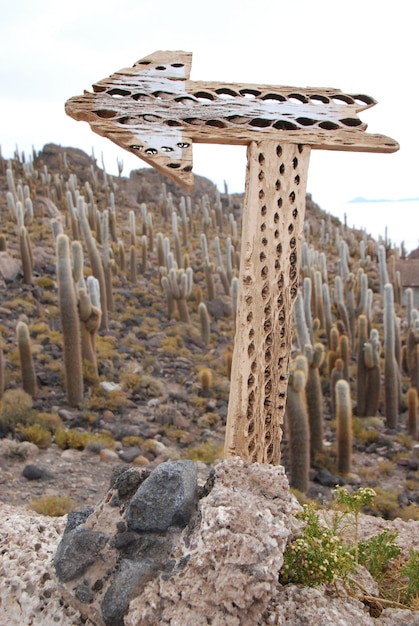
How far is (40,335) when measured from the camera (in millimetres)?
11844

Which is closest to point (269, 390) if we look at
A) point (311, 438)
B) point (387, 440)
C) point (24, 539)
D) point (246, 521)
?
point (246, 521)

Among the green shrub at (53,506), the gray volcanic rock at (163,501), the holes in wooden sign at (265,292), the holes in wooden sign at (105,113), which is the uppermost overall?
the holes in wooden sign at (105,113)

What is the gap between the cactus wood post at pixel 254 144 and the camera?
3615 millimetres

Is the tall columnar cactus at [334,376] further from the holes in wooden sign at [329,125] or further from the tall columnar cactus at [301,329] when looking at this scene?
the holes in wooden sign at [329,125]

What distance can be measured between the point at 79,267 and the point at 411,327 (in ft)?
22.4

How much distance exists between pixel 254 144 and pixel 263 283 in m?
0.88

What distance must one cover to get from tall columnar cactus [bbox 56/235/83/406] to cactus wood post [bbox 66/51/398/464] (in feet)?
19.1

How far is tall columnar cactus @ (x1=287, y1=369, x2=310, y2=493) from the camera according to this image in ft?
24.3

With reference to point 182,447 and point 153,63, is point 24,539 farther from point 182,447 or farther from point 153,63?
point 182,447

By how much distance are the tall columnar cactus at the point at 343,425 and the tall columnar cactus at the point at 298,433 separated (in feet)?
2.40

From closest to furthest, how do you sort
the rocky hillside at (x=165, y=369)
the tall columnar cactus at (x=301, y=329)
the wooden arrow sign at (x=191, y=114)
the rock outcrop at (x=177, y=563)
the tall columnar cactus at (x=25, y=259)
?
1. the rock outcrop at (x=177, y=563)
2. the wooden arrow sign at (x=191, y=114)
3. the rocky hillside at (x=165, y=369)
4. the tall columnar cactus at (x=301, y=329)
5. the tall columnar cactus at (x=25, y=259)

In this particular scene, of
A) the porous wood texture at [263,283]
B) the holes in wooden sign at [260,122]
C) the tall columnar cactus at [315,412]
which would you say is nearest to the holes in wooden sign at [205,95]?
the holes in wooden sign at [260,122]

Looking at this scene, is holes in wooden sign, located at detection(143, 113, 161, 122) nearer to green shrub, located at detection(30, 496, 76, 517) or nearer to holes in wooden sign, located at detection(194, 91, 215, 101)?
holes in wooden sign, located at detection(194, 91, 215, 101)

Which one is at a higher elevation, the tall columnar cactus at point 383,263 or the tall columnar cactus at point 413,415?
the tall columnar cactus at point 383,263
